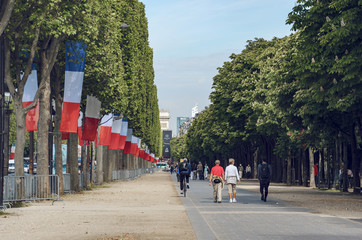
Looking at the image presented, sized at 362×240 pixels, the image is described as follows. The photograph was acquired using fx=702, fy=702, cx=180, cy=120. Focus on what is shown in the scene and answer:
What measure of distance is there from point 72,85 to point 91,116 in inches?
250

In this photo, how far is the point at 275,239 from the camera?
45.2 ft

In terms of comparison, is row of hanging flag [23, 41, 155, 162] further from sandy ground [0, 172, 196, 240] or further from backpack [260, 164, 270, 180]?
backpack [260, 164, 270, 180]

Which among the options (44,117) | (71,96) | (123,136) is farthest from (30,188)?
(123,136)

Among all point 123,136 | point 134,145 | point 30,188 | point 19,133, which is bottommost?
point 30,188

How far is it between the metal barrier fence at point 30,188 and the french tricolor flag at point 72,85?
86.6 inches

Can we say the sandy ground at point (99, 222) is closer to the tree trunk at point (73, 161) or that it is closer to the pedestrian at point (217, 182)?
the pedestrian at point (217, 182)

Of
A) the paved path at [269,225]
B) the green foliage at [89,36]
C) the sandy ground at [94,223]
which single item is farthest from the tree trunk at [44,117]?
the paved path at [269,225]

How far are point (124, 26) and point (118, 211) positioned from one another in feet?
79.0

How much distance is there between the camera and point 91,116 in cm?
3481

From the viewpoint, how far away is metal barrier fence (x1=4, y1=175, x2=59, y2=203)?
24206mm

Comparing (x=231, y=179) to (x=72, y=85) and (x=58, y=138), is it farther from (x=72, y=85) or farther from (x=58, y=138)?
(x=58, y=138)

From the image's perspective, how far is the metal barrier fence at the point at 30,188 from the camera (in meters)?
24.2

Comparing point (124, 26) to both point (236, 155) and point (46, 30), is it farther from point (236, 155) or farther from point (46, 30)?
point (236, 155)

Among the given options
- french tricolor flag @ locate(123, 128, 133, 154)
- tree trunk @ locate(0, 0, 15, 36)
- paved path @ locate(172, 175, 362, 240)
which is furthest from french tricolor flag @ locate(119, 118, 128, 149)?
tree trunk @ locate(0, 0, 15, 36)
